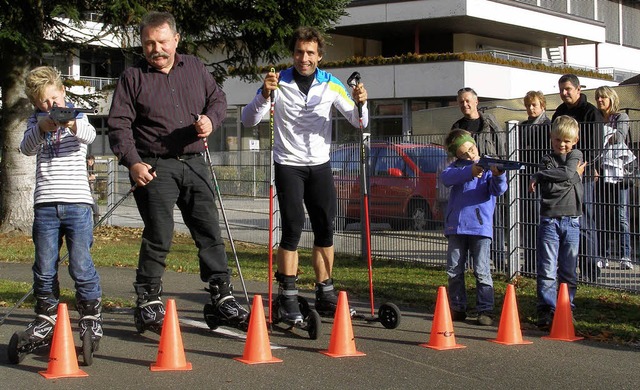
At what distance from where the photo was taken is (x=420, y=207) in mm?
12289

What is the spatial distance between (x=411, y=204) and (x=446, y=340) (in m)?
5.67

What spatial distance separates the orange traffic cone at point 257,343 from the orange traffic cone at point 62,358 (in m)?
1.05

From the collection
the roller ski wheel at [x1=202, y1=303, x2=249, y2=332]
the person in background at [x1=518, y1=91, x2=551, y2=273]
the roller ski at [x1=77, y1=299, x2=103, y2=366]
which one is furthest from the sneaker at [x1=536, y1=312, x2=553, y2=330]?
the roller ski at [x1=77, y1=299, x2=103, y2=366]

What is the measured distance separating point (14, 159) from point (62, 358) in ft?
39.5

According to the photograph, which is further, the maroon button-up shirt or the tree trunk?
the tree trunk

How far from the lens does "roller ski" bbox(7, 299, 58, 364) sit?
6.18 m

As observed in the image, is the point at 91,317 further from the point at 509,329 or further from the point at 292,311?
the point at 509,329

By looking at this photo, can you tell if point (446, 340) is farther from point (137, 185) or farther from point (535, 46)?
point (535, 46)

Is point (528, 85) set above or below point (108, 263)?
above

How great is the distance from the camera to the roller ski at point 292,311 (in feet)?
23.0

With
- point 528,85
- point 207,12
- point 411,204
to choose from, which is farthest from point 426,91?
point 411,204

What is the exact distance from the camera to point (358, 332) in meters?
7.40

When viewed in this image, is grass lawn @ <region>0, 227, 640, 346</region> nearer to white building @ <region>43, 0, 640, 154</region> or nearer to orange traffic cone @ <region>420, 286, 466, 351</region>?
orange traffic cone @ <region>420, 286, 466, 351</region>

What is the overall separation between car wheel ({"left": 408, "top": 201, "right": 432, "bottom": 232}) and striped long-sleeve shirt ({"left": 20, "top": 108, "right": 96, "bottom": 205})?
6230mm
